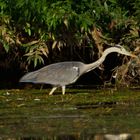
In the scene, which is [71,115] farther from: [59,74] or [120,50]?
[120,50]

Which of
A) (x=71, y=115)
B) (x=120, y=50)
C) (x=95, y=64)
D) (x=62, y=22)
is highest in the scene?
(x=62, y=22)

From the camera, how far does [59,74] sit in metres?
12.6

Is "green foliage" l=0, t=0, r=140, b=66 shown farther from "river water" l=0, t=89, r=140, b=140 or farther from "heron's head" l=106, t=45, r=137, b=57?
"river water" l=0, t=89, r=140, b=140

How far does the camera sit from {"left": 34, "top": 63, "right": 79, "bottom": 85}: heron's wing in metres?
12.5

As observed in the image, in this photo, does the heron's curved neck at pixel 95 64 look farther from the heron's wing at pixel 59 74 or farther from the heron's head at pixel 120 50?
the heron's wing at pixel 59 74

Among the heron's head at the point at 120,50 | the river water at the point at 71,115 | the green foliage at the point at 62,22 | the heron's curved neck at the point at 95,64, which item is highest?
the green foliage at the point at 62,22

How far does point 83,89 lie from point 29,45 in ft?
4.00

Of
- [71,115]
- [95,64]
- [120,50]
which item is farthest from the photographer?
[120,50]

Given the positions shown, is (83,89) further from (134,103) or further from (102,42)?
(134,103)

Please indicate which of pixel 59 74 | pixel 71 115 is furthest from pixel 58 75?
pixel 71 115

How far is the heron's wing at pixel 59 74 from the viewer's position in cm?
1254

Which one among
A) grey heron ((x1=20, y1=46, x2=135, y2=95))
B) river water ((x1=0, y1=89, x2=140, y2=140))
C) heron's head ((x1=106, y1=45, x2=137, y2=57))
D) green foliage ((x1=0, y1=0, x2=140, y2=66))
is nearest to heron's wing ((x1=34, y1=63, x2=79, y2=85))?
grey heron ((x1=20, y1=46, x2=135, y2=95))

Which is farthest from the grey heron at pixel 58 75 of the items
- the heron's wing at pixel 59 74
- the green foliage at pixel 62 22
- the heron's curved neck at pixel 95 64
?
the green foliage at pixel 62 22

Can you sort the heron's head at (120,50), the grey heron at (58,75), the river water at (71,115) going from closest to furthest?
1. the river water at (71,115)
2. the grey heron at (58,75)
3. the heron's head at (120,50)
